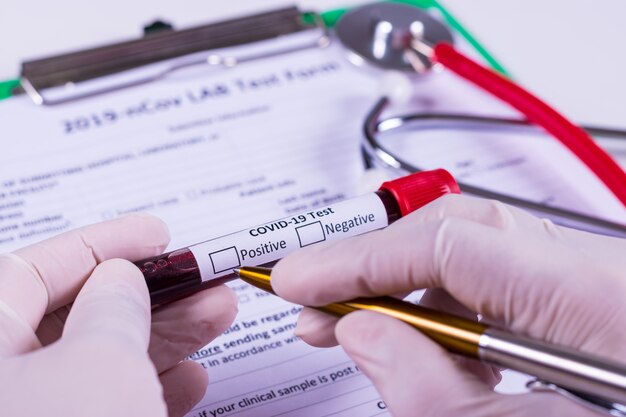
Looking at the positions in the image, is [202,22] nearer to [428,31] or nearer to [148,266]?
[428,31]

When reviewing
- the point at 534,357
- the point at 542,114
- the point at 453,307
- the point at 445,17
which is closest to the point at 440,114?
the point at 542,114

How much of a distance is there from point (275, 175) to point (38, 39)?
1.29 ft

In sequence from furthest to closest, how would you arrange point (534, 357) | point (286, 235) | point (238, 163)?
point (238, 163), point (286, 235), point (534, 357)

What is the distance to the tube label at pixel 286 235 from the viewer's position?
1.73 feet

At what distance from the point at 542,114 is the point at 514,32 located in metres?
0.25

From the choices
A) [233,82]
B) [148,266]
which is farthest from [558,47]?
[148,266]

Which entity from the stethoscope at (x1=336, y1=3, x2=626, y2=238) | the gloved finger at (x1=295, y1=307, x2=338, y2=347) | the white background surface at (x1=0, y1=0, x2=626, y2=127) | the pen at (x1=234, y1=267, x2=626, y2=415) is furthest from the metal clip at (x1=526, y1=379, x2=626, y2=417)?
the white background surface at (x1=0, y1=0, x2=626, y2=127)

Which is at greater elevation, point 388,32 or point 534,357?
point 388,32

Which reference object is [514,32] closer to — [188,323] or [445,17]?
[445,17]

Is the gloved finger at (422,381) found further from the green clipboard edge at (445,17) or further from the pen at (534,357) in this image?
the green clipboard edge at (445,17)

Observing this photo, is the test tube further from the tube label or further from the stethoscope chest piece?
the stethoscope chest piece

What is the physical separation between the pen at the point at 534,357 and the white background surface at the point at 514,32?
1.63 ft

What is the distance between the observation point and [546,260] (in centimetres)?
49

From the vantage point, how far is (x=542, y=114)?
77 cm
